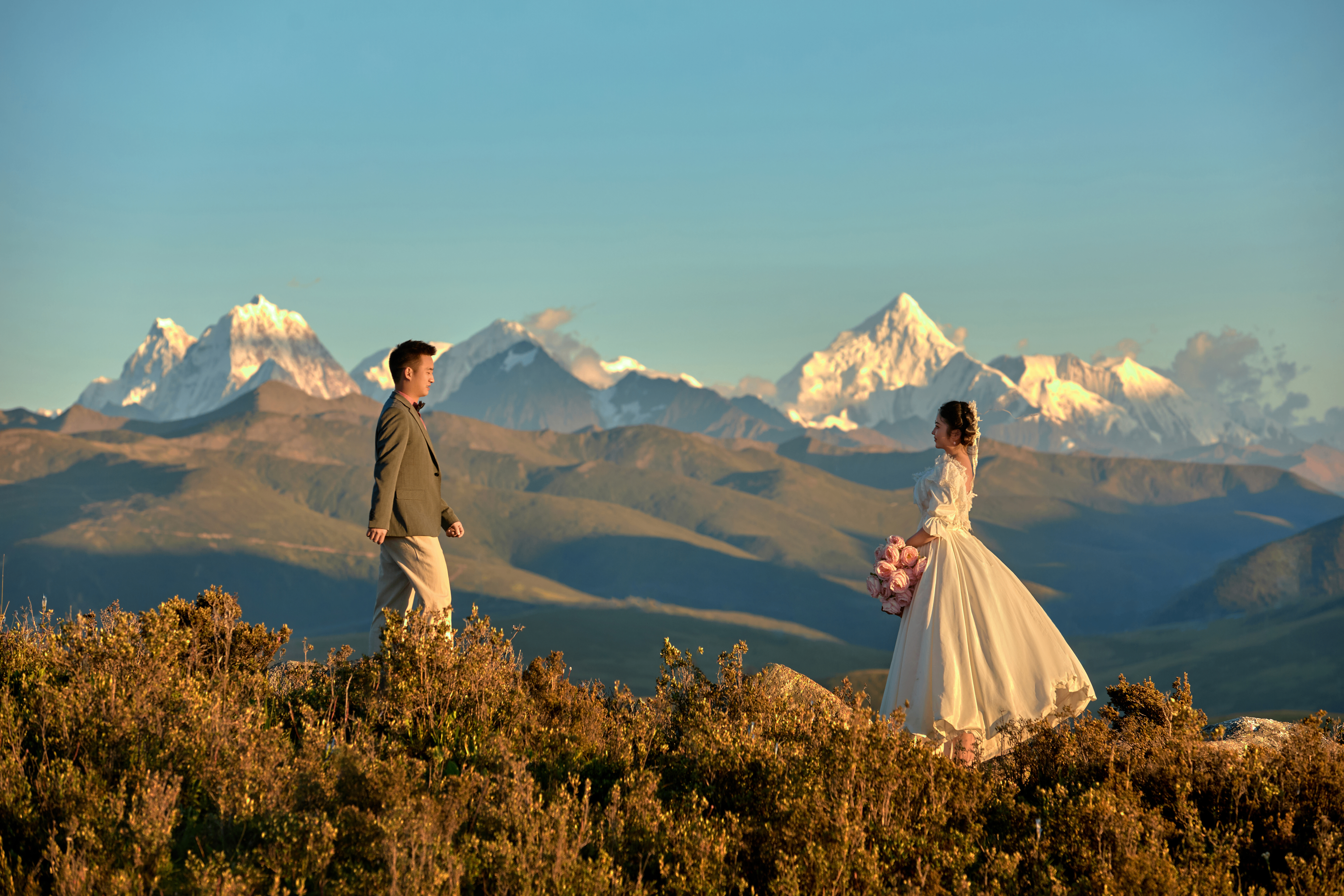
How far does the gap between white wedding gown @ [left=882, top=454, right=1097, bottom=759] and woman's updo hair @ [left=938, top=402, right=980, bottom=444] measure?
0.86 feet

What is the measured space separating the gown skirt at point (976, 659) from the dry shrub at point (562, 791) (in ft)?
1.79

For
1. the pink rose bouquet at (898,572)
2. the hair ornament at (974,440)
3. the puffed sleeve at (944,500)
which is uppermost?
the hair ornament at (974,440)

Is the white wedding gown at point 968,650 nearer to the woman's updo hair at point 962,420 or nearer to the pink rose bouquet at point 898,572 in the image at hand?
the pink rose bouquet at point 898,572

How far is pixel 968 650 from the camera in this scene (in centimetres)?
860

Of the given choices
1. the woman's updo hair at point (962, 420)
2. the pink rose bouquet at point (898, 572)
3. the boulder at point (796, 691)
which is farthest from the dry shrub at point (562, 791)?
the woman's updo hair at point (962, 420)

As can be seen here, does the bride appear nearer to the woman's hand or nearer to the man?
the woman's hand

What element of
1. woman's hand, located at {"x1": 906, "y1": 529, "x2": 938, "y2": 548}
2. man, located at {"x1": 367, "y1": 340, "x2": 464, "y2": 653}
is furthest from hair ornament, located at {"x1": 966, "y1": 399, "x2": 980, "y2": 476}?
man, located at {"x1": 367, "y1": 340, "x2": 464, "y2": 653}

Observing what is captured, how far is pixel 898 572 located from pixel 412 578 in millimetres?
3940

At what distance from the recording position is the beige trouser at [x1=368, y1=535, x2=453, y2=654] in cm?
827

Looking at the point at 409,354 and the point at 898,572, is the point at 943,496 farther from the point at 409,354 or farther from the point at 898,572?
the point at 409,354

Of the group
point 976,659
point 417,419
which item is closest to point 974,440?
point 976,659

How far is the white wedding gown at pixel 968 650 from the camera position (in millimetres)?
8406

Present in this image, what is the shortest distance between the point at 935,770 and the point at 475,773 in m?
2.62

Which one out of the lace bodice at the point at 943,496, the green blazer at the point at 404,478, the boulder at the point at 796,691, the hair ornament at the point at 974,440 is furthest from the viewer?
the hair ornament at the point at 974,440
